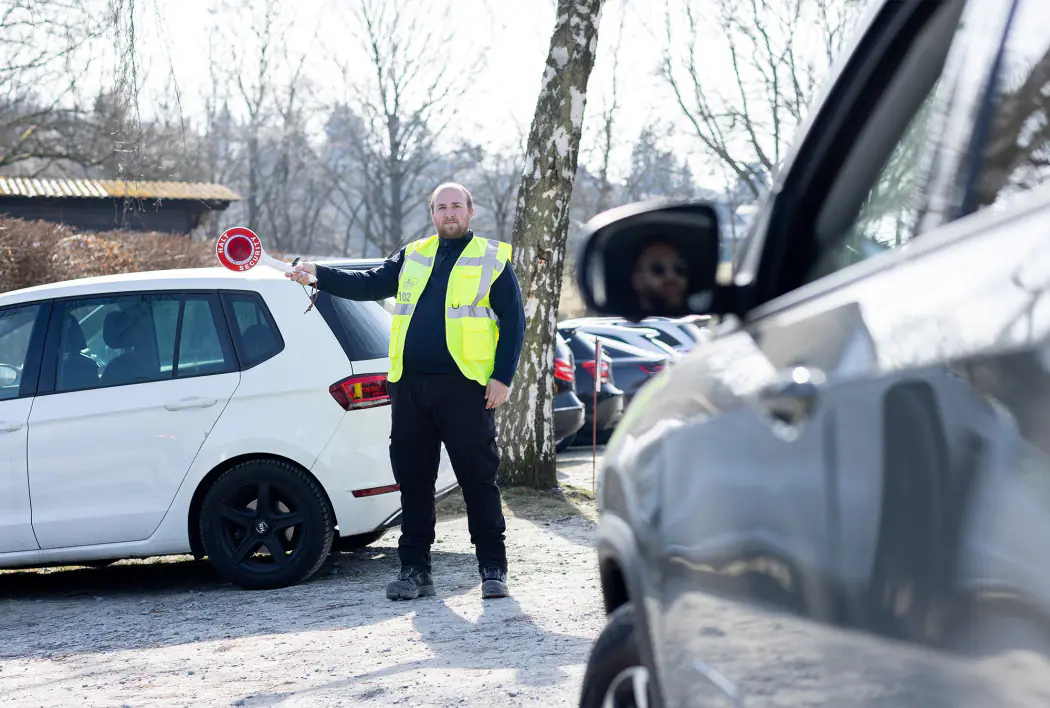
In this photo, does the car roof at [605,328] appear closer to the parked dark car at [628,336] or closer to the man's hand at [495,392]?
the parked dark car at [628,336]

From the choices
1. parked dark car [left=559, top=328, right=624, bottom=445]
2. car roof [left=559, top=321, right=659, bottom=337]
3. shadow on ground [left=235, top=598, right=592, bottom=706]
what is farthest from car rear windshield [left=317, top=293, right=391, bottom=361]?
car roof [left=559, top=321, right=659, bottom=337]

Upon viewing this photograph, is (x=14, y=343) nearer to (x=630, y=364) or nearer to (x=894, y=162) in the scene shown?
(x=894, y=162)

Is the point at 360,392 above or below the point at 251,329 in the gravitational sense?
below

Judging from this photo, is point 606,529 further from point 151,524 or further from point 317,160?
point 317,160

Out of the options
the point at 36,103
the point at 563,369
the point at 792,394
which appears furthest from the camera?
the point at 36,103

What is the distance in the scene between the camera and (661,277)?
2.09 m

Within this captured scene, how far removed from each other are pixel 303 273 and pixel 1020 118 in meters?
5.13

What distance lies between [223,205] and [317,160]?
31.5 metres

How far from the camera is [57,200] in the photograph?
3266 cm

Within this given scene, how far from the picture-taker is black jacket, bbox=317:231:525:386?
20.9 ft

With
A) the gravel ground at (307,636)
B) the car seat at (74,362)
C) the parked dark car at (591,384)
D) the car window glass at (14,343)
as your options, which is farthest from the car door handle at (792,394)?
the parked dark car at (591,384)

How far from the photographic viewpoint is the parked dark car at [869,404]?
1.26m

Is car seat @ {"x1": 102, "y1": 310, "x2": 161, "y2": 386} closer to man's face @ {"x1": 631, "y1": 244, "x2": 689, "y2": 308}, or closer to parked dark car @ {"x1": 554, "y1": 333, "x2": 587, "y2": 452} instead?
man's face @ {"x1": 631, "y1": 244, "x2": 689, "y2": 308}

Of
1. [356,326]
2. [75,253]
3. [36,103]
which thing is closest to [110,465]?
[356,326]
